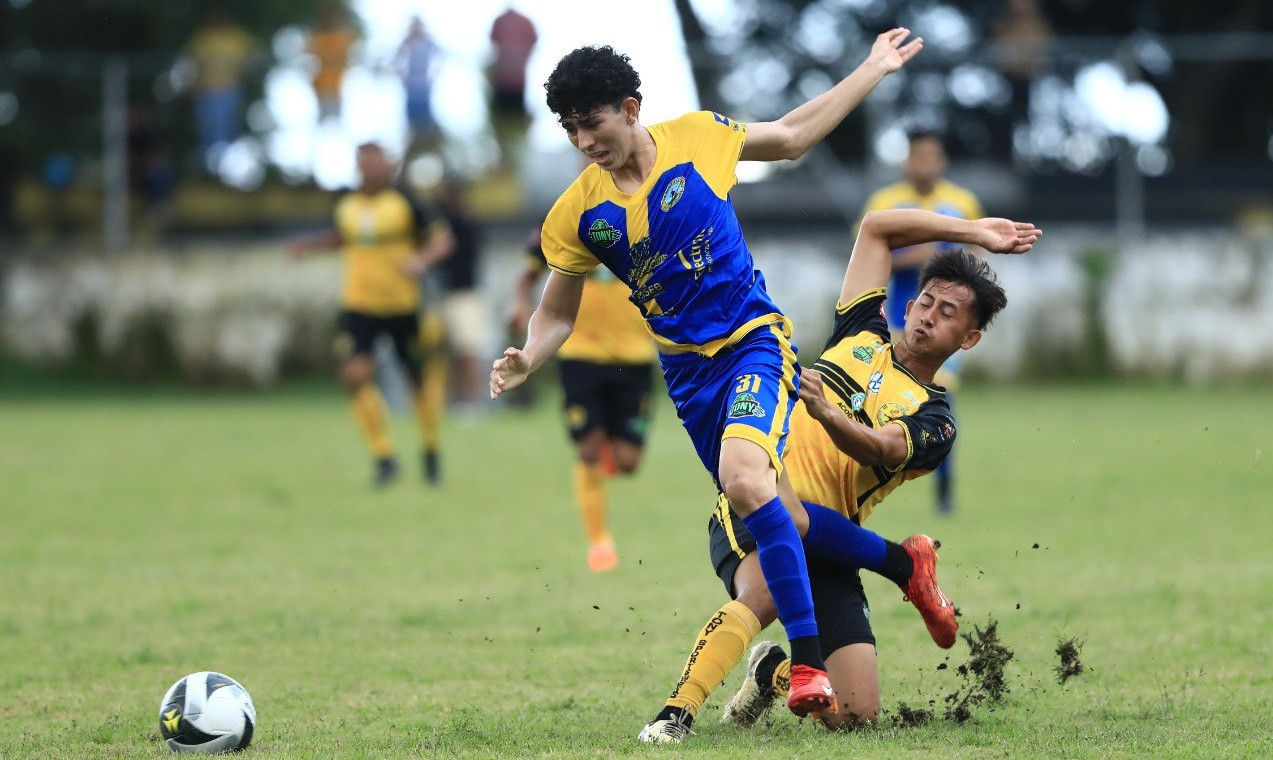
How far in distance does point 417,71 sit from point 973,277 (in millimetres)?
14972

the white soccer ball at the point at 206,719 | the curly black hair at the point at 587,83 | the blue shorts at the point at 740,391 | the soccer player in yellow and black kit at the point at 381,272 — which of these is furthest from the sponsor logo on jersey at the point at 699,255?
the soccer player in yellow and black kit at the point at 381,272

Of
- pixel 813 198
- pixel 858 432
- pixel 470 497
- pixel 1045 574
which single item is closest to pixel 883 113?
pixel 813 198

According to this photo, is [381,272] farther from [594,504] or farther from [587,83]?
[587,83]

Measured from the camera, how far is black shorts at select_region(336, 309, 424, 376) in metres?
13.4

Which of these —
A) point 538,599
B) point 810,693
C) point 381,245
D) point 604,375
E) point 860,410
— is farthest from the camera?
point 381,245

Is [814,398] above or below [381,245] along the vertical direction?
below

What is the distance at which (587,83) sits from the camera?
5230 mm

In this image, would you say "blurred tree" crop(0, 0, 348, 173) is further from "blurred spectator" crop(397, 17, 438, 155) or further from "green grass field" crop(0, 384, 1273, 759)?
"green grass field" crop(0, 384, 1273, 759)

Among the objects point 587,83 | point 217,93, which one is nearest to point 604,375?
point 587,83

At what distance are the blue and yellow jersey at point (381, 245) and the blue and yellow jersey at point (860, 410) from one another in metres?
8.03

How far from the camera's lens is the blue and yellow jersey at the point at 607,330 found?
385 inches

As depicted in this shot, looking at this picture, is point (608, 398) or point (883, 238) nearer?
point (883, 238)

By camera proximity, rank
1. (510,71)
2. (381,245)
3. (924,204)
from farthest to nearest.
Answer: (510,71), (381,245), (924,204)

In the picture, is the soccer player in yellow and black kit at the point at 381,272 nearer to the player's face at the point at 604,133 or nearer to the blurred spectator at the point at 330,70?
the blurred spectator at the point at 330,70
